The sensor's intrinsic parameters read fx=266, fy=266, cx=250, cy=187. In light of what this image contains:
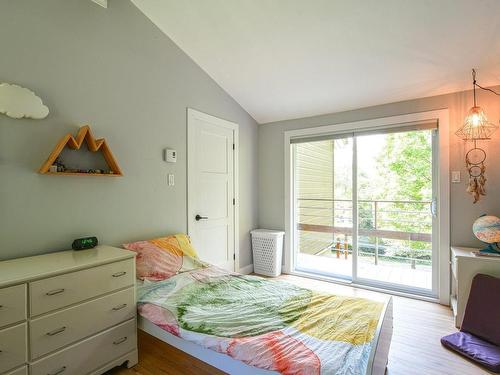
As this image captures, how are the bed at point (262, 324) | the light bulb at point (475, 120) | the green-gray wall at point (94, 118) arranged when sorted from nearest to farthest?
1. the bed at point (262, 324)
2. the green-gray wall at point (94, 118)
3. the light bulb at point (475, 120)

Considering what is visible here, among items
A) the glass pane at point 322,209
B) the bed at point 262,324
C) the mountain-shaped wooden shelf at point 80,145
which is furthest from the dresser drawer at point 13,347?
the glass pane at point 322,209

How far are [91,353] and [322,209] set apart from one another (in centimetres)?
329

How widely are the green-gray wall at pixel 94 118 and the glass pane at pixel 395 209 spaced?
2298 mm

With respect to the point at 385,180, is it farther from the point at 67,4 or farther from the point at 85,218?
the point at 67,4

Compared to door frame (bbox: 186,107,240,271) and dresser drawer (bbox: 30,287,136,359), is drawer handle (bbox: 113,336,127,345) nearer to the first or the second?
dresser drawer (bbox: 30,287,136,359)

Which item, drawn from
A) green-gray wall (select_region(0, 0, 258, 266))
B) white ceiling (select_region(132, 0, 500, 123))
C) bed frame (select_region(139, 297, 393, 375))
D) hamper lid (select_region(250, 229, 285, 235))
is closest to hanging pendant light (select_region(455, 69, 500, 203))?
white ceiling (select_region(132, 0, 500, 123))

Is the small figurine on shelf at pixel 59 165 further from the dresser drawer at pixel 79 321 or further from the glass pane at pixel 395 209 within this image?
the glass pane at pixel 395 209

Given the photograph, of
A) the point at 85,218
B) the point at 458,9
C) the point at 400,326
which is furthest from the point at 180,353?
the point at 458,9

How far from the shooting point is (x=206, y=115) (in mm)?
3213

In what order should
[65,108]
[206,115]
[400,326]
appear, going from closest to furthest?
[65,108] → [400,326] → [206,115]

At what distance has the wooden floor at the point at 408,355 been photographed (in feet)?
6.18

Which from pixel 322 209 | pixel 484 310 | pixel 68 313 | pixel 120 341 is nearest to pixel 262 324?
pixel 120 341

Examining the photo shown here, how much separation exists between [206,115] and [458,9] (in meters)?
2.46

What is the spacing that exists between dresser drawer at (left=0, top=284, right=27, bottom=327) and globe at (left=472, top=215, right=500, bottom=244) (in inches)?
138
